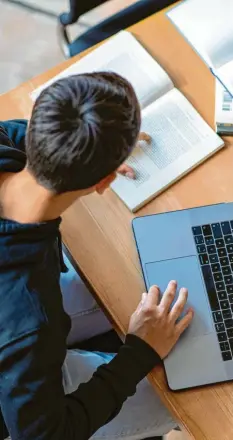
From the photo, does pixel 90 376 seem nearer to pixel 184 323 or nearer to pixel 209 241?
pixel 184 323

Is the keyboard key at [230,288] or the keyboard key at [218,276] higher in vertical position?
the keyboard key at [218,276]

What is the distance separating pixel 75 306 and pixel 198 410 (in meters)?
0.31

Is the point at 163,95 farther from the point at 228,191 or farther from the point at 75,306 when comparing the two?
the point at 75,306

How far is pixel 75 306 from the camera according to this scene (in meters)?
1.12

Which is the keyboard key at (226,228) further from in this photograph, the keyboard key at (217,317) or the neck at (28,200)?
the neck at (28,200)

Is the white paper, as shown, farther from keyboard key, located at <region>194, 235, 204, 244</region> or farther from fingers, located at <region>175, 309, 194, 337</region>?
fingers, located at <region>175, 309, 194, 337</region>

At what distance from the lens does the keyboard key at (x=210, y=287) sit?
964mm

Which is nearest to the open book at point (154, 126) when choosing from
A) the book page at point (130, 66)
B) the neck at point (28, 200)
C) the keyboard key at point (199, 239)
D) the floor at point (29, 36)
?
the book page at point (130, 66)

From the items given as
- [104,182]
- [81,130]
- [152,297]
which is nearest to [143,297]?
[152,297]

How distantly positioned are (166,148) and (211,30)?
25 cm

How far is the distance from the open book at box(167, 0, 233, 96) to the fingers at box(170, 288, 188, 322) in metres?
0.37

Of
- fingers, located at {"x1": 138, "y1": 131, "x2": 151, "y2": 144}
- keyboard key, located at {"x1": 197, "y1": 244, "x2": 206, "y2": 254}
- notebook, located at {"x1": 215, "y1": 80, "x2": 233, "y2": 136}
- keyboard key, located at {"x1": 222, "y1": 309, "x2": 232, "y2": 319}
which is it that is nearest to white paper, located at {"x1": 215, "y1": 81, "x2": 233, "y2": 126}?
notebook, located at {"x1": 215, "y1": 80, "x2": 233, "y2": 136}

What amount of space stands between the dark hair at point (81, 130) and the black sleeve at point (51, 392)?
0.76 ft

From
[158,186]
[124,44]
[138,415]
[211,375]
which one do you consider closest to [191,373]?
[211,375]
